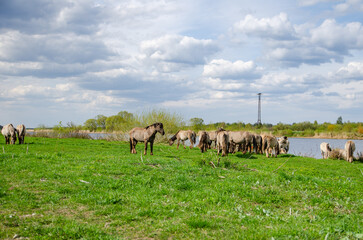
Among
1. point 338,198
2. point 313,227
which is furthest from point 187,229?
point 338,198

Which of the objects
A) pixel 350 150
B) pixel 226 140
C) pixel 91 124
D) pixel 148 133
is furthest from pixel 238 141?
pixel 91 124

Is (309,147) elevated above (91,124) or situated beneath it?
situated beneath

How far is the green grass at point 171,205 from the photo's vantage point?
5.52m

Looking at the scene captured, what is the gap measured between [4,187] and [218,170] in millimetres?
7085

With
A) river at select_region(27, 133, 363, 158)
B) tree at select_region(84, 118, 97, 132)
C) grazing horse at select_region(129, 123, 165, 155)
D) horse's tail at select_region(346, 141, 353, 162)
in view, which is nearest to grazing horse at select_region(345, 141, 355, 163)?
horse's tail at select_region(346, 141, 353, 162)

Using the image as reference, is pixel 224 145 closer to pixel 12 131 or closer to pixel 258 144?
pixel 258 144

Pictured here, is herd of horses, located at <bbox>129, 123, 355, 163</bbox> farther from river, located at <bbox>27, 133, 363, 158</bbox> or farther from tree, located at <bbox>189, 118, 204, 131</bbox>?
tree, located at <bbox>189, 118, 204, 131</bbox>

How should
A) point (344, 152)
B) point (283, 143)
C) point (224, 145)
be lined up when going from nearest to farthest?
point (224, 145) → point (344, 152) → point (283, 143)

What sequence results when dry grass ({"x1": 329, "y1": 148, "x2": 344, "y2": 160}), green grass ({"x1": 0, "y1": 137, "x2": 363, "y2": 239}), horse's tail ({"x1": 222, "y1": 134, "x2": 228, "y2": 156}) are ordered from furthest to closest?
dry grass ({"x1": 329, "y1": 148, "x2": 344, "y2": 160}) < horse's tail ({"x1": 222, "y1": 134, "x2": 228, "y2": 156}) < green grass ({"x1": 0, "y1": 137, "x2": 363, "y2": 239})

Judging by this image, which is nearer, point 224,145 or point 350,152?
point 224,145

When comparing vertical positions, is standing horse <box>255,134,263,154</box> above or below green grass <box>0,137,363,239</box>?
above

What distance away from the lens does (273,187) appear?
880 cm

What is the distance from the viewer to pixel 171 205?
7066 mm

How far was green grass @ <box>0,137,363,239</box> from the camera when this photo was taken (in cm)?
552
